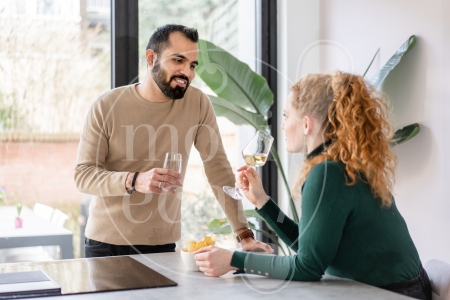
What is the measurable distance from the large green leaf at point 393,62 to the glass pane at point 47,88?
1683 mm

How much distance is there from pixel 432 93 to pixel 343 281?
5.12 ft

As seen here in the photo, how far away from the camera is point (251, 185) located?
1.94m

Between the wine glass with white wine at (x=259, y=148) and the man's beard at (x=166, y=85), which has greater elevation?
the man's beard at (x=166, y=85)

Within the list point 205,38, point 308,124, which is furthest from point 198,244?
point 205,38

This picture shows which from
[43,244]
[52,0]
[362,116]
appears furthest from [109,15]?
[362,116]

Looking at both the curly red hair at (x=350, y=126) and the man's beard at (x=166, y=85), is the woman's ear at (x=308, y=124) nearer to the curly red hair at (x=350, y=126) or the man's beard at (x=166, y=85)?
the curly red hair at (x=350, y=126)

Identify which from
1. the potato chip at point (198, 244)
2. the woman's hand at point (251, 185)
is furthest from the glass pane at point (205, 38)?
the potato chip at point (198, 244)

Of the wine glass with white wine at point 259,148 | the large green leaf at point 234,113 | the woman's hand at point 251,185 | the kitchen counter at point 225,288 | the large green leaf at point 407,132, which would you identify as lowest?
the kitchen counter at point 225,288

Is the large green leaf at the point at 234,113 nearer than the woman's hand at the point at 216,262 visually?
No

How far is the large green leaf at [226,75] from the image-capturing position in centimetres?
348

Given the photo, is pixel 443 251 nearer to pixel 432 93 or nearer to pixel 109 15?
pixel 432 93

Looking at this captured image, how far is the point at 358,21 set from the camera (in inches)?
135

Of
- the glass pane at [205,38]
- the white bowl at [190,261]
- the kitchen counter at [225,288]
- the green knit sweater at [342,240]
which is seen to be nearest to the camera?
the kitchen counter at [225,288]

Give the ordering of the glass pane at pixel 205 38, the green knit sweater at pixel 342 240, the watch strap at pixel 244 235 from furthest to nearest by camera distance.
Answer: the glass pane at pixel 205 38 → the watch strap at pixel 244 235 → the green knit sweater at pixel 342 240
